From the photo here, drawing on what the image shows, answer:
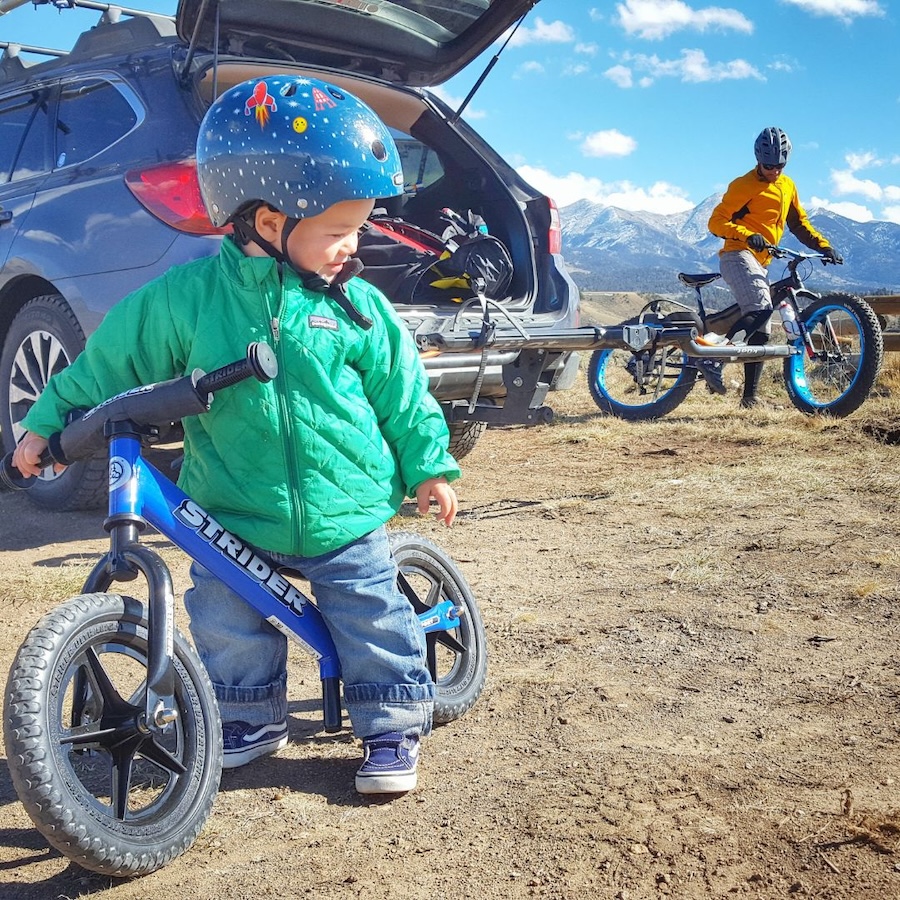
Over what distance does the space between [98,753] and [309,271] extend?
1.07 meters

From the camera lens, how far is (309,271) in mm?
2412

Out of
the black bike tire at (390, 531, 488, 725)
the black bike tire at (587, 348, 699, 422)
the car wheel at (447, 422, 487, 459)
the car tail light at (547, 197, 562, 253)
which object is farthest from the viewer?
the black bike tire at (587, 348, 699, 422)

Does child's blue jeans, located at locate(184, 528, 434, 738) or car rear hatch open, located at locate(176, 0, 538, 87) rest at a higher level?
car rear hatch open, located at locate(176, 0, 538, 87)

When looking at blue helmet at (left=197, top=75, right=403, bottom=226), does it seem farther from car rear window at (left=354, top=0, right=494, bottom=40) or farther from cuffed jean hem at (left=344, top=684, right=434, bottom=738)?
car rear window at (left=354, top=0, right=494, bottom=40)

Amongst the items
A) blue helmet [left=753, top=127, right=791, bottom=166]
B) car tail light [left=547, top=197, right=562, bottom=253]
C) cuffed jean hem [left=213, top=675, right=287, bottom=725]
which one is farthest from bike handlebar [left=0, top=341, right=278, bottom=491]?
blue helmet [left=753, top=127, right=791, bottom=166]

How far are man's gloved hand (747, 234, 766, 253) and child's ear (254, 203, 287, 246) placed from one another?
5696mm

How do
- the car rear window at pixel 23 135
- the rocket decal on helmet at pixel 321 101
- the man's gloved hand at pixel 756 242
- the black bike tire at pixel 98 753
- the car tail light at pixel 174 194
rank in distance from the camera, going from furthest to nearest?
the man's gloved hand at pixel 756 242 → the car rear window at pixel 23 135 → the car tail light at pixel 174 194 → the rocket decal on helmet at pixel 321 101 → the black bike tire at pixel 98 753

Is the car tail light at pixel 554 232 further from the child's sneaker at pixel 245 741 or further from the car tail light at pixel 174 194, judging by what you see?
the child's sneaker at pixel 245 741

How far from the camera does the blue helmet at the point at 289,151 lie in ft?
7.57

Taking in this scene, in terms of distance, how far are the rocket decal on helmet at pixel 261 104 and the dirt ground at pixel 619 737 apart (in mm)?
1413

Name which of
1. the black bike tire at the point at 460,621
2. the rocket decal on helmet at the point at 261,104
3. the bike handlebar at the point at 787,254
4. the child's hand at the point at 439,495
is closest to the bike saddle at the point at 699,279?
the bike handlebar at the point at 787,254

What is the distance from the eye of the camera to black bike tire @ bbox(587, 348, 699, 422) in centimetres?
764

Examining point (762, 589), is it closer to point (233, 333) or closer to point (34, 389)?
point (233, 333)

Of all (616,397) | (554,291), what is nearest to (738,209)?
(616,397)
